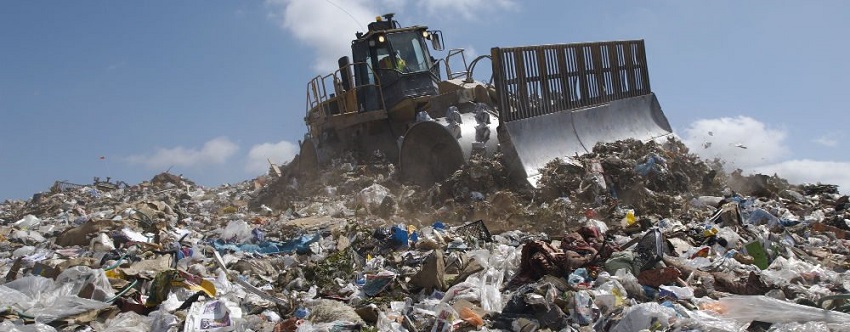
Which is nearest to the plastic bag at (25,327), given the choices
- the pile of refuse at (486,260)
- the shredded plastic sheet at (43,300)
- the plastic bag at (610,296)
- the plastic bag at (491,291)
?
the pile of refuse at (486,260)

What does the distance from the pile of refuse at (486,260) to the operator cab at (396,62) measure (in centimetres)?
189

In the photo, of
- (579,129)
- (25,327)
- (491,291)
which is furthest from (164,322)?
(579,129)

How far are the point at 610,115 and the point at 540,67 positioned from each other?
4.48 ft

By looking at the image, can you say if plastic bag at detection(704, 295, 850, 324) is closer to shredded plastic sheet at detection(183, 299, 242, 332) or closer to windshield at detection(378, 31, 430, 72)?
shredded plastic sheet at detection(183, 299, 242, 332)

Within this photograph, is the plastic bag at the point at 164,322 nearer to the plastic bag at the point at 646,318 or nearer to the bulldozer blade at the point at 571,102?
the plastic bag at the point at 646,318

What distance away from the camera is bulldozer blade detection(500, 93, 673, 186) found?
781cm

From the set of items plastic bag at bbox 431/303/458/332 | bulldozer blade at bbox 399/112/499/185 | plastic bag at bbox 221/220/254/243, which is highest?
bulldozer blade at bbox 399/112/499/185

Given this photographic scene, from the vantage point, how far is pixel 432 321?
407 centimetres

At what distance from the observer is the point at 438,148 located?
8.70 m

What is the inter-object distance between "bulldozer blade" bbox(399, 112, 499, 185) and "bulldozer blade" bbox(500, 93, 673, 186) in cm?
49

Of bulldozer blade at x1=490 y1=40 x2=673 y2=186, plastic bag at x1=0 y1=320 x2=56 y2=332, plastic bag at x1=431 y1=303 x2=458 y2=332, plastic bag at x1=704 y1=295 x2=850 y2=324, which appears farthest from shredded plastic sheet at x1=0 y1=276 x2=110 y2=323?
bulldozer blade at x1=490 y1=40 x2=673 y2=186

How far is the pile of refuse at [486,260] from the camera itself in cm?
398

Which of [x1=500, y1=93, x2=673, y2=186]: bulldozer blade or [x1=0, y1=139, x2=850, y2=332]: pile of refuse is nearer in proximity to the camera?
[x1=0, y1=139, x2=850, y2=332]: pile of refuse

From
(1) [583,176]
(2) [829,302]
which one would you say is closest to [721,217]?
(1) [583,176]
